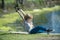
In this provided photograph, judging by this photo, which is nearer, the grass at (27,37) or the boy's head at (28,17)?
the grass at (27,37)

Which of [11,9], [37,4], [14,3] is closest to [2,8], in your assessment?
[11,9]

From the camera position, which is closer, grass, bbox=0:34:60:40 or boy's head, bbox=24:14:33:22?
grass, bbox=0:34:60:40

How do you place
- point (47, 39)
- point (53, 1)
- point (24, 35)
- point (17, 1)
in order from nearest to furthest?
point (47, 39), point (24, 35), point (17, 1), point (53, 1)

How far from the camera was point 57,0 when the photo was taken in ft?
232

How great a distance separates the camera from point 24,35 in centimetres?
1734

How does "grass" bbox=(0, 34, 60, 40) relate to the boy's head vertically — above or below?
below

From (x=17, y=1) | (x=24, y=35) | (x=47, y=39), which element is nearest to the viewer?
(x=47, y=39)

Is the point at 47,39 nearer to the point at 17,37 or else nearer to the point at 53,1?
the point at 17,37

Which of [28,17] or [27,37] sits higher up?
[28,17]

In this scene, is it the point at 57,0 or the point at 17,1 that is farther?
the point at 57,0

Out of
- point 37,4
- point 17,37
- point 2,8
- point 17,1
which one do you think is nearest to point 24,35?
point 17,37

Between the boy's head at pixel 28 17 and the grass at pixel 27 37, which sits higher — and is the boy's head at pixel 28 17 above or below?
above

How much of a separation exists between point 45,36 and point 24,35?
4.95 ft

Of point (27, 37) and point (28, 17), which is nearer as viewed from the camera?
point (27, 37)
